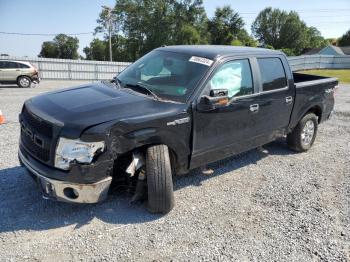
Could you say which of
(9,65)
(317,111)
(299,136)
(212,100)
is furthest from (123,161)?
(9,65)

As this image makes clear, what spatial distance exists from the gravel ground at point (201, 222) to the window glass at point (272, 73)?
55.4 inches

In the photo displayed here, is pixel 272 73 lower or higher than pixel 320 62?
lower

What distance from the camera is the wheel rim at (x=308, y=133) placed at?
20.7 ft

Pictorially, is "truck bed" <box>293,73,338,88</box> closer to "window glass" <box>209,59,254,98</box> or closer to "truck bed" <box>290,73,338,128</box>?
"truck bed" <box>290,73,338,128</box>

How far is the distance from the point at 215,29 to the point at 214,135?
202ft

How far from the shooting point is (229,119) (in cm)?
447

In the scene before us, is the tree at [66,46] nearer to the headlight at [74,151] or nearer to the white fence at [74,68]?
the white fence at [74,68]

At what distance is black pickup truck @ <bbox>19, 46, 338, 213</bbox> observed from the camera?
3.32 meters

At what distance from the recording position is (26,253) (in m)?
3.10

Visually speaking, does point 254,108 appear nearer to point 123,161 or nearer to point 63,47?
point 123,161

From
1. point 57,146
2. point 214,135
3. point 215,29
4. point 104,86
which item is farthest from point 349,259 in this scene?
point 215,29

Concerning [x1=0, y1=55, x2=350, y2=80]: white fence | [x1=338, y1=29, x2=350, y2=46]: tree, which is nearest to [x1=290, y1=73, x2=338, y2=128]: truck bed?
[x1=0, y1=55, x2=350, y2=80]: white fence

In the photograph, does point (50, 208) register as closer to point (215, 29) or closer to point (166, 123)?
point (166, 123)

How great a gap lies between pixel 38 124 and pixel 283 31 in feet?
312
